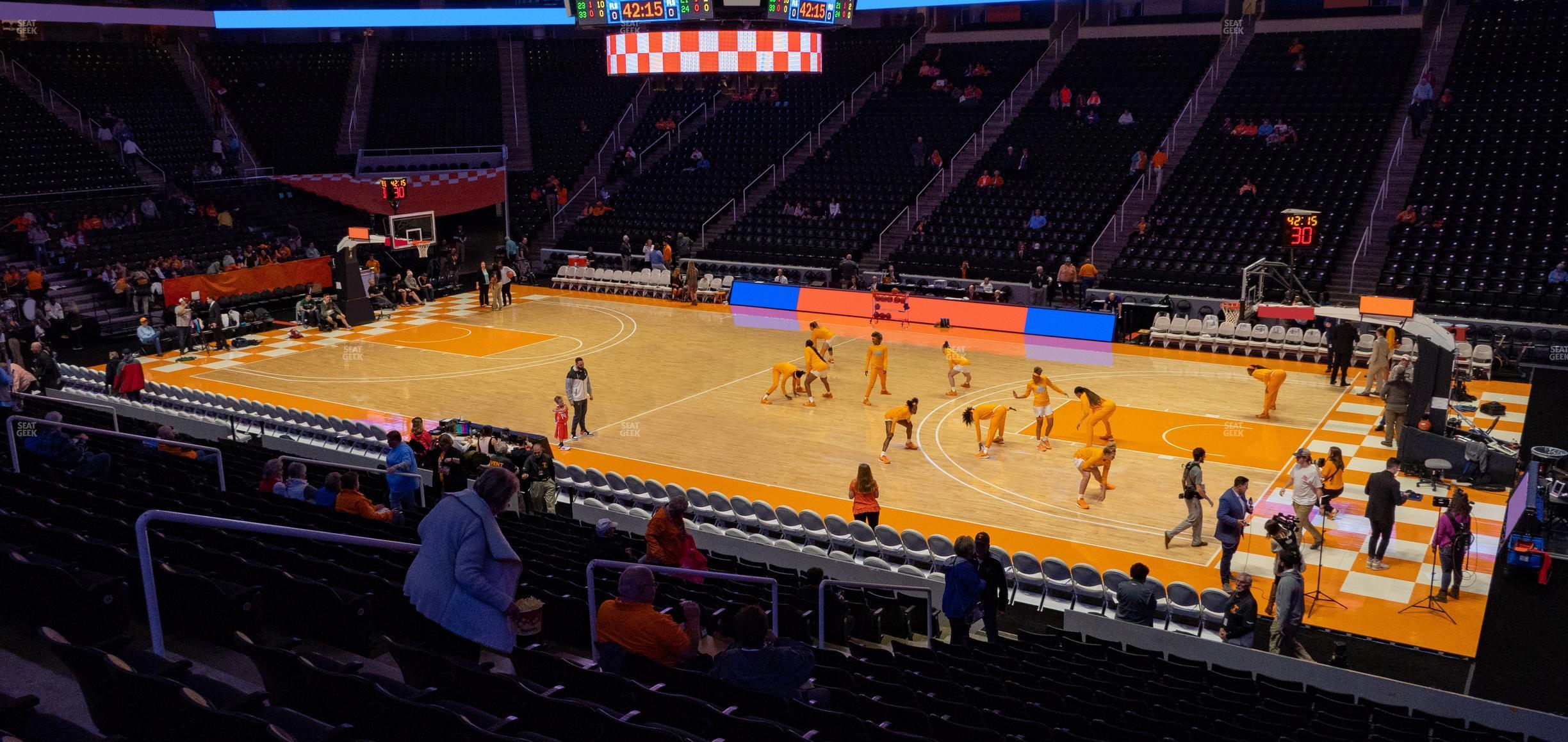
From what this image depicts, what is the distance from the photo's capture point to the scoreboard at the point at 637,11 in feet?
78.8

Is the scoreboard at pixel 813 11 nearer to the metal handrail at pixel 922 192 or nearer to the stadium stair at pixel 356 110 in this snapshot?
the metal handrail at pixel 922 192

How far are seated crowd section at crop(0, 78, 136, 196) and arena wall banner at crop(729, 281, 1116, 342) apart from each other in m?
21.3

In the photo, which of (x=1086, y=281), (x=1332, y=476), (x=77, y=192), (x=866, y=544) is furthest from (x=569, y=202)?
(x=1332, y=476)

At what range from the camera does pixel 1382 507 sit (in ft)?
48.1

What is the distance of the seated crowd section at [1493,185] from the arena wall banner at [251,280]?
30.2 metres

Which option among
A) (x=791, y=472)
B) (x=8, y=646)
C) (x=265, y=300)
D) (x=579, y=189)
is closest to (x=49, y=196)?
(x=265, y=300)

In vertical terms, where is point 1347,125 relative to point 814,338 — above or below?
above

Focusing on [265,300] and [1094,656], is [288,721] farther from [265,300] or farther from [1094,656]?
[265,300]

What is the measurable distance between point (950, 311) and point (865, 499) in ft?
58.3

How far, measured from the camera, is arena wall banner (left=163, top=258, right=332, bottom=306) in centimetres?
3141

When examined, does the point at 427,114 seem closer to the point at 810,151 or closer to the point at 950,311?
the point at 810,151

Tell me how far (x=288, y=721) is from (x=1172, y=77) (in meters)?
40.3

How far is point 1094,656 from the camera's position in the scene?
1111 cm

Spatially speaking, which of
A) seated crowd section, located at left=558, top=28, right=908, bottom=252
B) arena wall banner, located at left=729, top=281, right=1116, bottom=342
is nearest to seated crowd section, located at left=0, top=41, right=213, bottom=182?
seated crowd section, located at left=558, top=28, right=908, bottom=252
